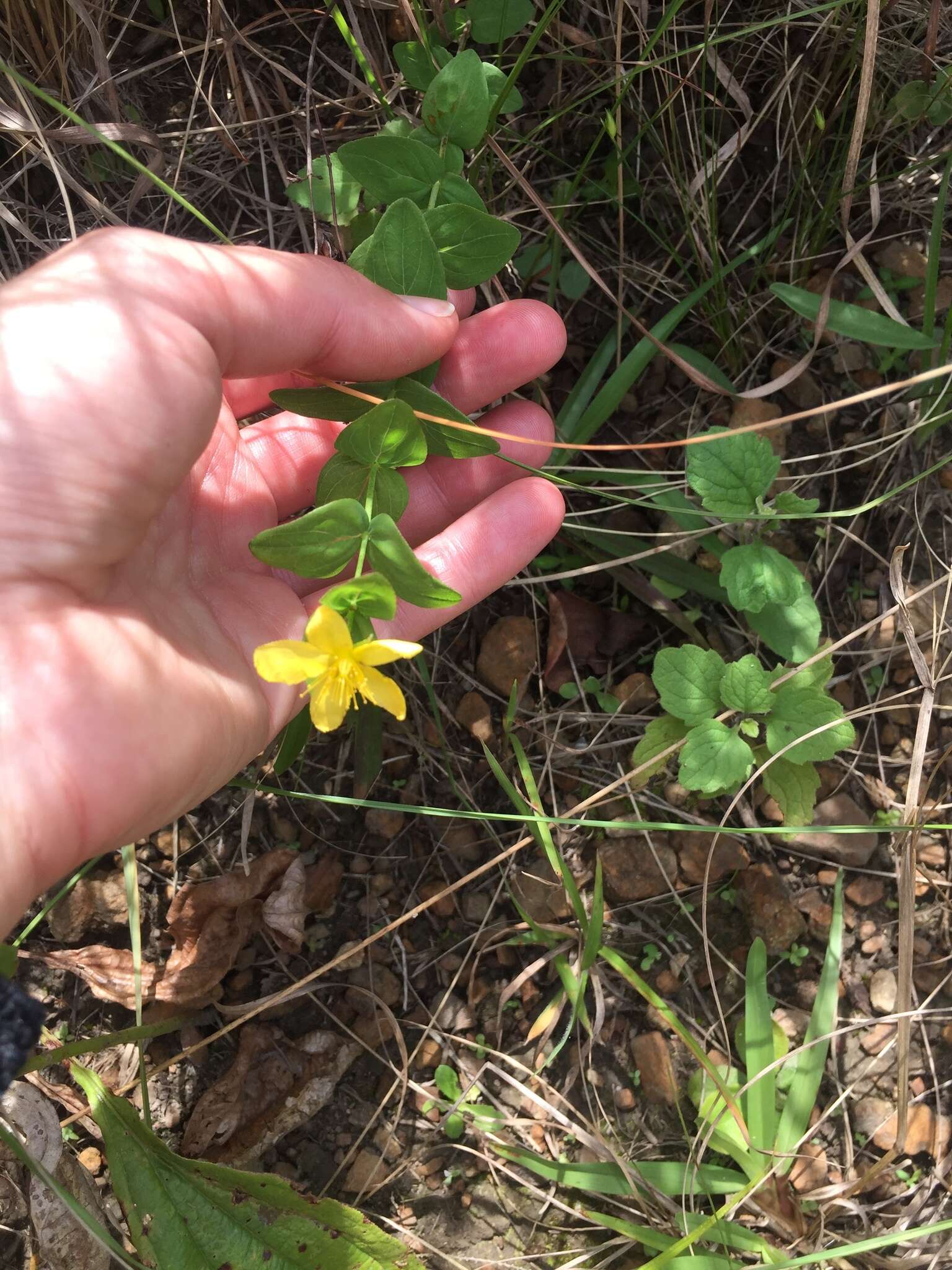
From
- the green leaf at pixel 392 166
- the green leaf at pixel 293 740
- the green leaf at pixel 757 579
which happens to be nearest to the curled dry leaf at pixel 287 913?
the green leaf at pixel 293 740

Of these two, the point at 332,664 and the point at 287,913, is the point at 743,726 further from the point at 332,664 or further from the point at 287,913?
the point at 287,913

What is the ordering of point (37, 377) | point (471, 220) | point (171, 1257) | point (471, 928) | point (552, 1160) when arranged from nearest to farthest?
point (37, 377), point (471, 220), point (171, 1257), point (552, 1160), point (471, 928)

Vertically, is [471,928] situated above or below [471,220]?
below

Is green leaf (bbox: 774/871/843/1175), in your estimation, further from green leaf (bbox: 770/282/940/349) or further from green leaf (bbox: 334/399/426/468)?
green leaf (bbox: 334/399/426/468)

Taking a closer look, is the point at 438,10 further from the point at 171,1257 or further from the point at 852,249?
the point at 171,1257

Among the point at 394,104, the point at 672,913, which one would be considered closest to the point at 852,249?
the point at 394,104

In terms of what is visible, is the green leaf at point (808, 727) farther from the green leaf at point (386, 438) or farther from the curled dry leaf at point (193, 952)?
the curled dry leaf at point (193, 952)

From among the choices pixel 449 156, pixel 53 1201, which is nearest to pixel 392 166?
pixel 449 156
